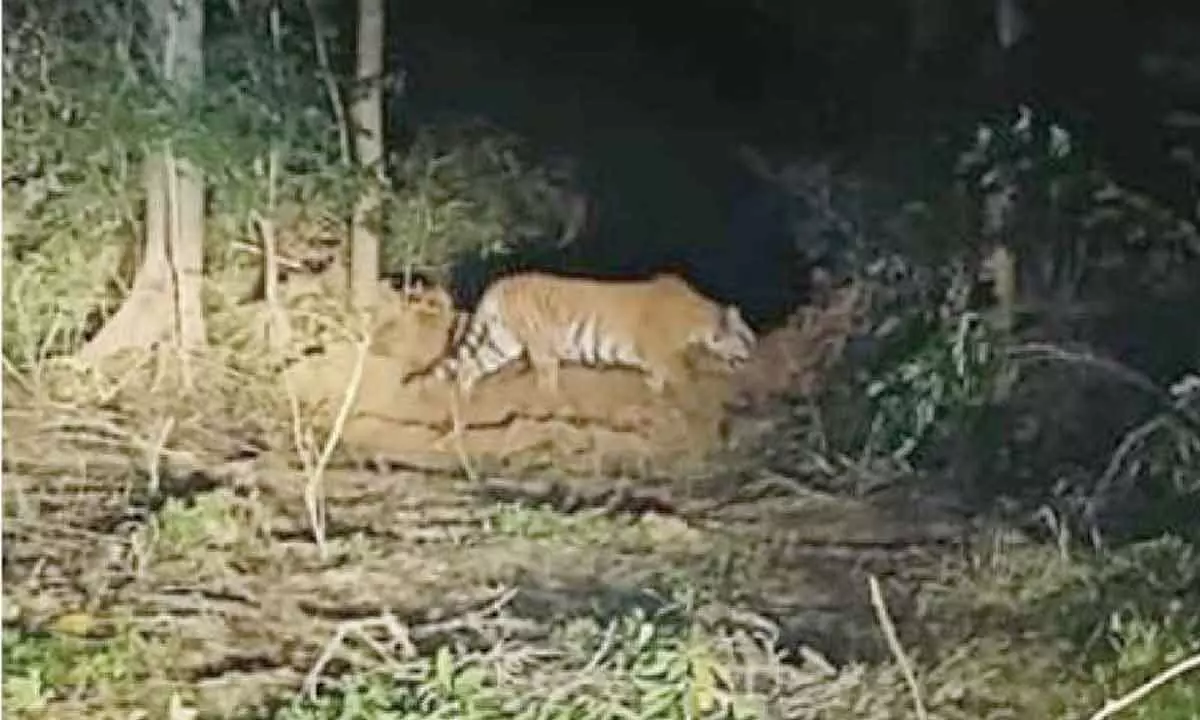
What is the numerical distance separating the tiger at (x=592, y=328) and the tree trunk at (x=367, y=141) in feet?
0.26

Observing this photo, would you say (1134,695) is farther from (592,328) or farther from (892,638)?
(592,328)

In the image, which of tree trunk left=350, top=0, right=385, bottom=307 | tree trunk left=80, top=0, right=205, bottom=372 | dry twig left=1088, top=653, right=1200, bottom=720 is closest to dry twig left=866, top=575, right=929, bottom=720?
dry twig left=1088, top=653, right=1200, bottom=720

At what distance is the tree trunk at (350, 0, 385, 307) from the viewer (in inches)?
62.7

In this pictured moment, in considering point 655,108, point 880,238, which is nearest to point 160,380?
point 655,108

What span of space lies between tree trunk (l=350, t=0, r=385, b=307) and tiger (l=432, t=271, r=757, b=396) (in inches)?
3.2

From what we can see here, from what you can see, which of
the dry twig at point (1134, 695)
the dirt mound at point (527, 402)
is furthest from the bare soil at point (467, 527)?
the dry twig at point (1134, 695)

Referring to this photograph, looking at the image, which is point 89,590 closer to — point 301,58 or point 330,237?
point 330,237

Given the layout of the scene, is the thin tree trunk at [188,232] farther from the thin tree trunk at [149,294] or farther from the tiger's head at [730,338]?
the tiger's head at [730,338]

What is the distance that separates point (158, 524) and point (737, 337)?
453 mm

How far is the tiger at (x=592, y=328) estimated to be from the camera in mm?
1596

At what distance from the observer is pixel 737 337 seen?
5.28 feet

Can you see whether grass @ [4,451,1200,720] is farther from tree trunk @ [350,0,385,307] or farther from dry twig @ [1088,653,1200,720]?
tree trunk @ [350,0,385,307]

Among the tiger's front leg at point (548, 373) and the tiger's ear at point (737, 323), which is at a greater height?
the tiger's ear at point (737, 323)

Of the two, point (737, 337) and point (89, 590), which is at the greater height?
point (737, 337)
